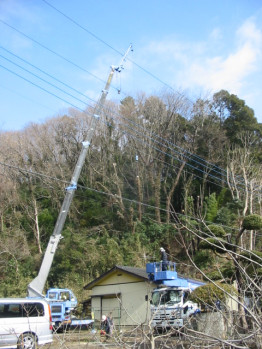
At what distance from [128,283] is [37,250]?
14388 mm

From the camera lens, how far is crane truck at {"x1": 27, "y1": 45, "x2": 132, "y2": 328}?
1812 cm

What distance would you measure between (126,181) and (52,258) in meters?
20.3

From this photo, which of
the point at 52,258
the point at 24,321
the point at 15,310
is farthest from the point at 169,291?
the point at 15,310

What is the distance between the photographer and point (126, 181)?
38.5 m

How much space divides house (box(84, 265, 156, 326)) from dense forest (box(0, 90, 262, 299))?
208 inches

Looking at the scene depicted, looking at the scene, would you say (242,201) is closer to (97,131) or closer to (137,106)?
(137,106)

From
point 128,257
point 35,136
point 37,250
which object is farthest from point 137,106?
point 37,250

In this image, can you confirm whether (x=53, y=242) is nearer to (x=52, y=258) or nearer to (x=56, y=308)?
(x=52, y=258)

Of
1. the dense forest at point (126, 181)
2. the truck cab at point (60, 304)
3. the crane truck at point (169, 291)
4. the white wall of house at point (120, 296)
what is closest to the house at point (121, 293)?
the white wall of house at point (120, 296)

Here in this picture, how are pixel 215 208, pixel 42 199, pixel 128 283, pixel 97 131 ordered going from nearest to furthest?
pixel 128 283 → pixel 215 208 → pixel 97 131 → pixel 42 199

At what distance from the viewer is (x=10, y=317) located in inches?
520

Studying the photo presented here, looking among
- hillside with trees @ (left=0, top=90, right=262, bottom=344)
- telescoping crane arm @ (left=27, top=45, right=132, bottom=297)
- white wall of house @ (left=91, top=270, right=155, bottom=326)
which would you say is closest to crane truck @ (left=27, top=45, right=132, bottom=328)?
telescoping crane arm @ (left=27, top=45, right=132, bottom=297)

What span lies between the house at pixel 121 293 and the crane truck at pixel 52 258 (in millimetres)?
3052

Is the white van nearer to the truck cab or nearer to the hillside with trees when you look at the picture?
the truck cab
